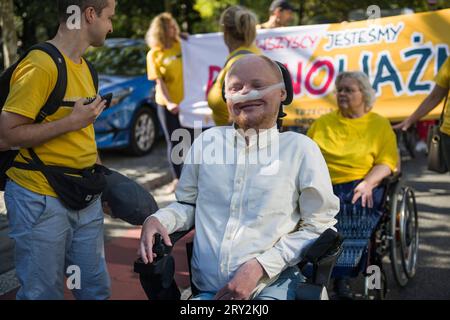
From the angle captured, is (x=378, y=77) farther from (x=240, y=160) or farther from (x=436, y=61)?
(x=240, y=160)

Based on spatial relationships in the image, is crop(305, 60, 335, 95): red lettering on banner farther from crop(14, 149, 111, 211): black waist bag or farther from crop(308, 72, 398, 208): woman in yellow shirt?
crop(14, 149, 111, 211): black waist bag

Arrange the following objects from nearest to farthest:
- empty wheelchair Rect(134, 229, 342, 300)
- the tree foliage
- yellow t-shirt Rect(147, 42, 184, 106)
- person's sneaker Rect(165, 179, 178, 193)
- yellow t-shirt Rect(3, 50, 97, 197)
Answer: empty wheelchair Rect(134, 229, 342, 300) < yellow t-shirt Rect(3, 50, 97, 197) < yellow t-shirt Rect(147, 42, 184, 106) < person's sneaker Rect(165, 179, 178, 193) < the tree foliage

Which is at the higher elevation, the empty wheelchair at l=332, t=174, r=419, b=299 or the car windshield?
the car windshield

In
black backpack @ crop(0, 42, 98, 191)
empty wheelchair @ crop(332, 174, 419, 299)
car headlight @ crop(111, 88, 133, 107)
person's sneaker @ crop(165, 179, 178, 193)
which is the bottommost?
person's sneaker @ crop(165, 179, 178, 193)

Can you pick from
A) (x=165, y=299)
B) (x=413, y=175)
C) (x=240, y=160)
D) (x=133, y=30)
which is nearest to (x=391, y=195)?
(x=240, y=160)

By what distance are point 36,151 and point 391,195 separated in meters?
2.39

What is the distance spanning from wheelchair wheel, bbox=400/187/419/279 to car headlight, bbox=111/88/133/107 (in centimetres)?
475

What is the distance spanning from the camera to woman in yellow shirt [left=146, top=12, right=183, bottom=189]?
6543 millimetres

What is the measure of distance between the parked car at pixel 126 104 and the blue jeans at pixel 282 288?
5.85 metres

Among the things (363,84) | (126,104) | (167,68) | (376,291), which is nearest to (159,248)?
(376,291)

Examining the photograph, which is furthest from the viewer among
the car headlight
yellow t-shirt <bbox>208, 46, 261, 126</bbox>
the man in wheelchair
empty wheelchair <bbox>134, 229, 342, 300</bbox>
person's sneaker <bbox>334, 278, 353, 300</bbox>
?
the car headlight

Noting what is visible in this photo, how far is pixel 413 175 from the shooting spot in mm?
7723

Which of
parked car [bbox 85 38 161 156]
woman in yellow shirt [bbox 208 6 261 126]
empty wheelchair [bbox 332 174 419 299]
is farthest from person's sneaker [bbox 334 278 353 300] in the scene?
parked car [bbox 85 38 161 156]

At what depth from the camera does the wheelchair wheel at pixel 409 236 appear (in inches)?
165
